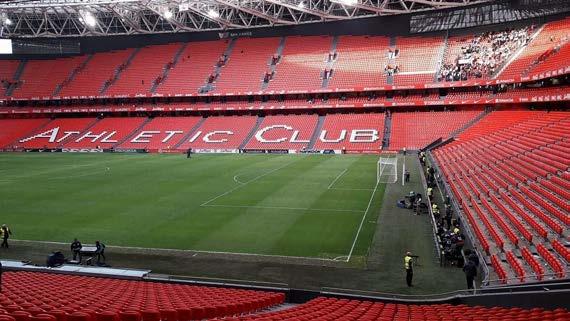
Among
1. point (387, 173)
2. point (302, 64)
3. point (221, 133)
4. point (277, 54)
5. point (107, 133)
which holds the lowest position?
point (387, 173)

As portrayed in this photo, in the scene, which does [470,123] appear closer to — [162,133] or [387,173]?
[387,173]

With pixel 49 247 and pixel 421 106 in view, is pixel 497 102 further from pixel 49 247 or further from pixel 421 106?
pixel 49 247

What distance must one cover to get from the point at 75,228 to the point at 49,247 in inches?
101

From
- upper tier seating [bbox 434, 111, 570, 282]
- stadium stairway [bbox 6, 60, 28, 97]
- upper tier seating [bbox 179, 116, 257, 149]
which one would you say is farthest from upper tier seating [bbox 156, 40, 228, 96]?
upper tier seating [bbox 434, 111, 570, 282]

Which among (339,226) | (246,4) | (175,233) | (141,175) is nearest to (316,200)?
(339,226)

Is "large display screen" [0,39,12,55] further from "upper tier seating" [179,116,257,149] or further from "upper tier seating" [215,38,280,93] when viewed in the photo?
"upper tier seating" [179,116,257,149]

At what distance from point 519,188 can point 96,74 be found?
66792mm

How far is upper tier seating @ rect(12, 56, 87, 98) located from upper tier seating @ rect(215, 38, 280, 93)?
26130 mm

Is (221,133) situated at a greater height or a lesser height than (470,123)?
lesser

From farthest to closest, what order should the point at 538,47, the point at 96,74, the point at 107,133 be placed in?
the point at 96,74 < the point at 107,133 < the point at 538,47

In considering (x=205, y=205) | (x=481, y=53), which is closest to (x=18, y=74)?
(x=205, y=205)

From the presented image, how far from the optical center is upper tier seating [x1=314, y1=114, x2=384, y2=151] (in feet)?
178

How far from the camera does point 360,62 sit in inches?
2539

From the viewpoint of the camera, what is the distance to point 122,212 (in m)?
25.8
